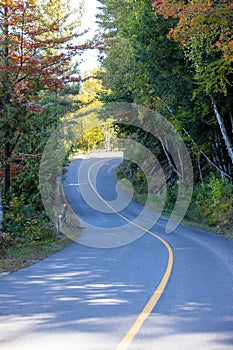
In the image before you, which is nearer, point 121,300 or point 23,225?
point 121,300

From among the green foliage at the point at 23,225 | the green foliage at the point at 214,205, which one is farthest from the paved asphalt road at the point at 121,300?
the green foliage at the point at 214,205

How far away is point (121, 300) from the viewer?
28.7ft

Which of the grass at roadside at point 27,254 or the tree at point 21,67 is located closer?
the grass at roadside at point 27,254

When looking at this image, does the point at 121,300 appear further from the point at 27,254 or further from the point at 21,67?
the point at 21,67

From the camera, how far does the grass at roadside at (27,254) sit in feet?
45.0

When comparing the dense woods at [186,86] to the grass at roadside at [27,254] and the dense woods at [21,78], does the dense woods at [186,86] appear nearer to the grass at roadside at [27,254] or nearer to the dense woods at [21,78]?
the dense woods at [21,78]

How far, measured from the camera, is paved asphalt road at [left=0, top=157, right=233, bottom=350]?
627cm

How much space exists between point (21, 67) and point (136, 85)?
1475cm

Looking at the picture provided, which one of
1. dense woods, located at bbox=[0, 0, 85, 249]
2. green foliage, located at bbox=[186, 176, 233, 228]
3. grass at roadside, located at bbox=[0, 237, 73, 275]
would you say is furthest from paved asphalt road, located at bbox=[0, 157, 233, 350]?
green foliage, located at bbox=[186, 176, 233, 228]

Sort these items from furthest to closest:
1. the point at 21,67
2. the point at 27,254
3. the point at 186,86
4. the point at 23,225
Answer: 1. the point at 186,86
2. the point at 23,225
3. the point at 21,67
4. the point at 27,254

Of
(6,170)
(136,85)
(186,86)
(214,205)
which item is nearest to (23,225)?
(6,170)

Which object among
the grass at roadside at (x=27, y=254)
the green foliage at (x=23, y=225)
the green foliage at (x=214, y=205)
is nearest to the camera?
the grass at roadside at (x=27, y=254)

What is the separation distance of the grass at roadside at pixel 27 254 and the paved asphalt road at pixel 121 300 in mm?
440

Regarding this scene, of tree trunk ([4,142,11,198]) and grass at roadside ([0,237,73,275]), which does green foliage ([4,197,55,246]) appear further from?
tree trunk ([4,142,11,198])
